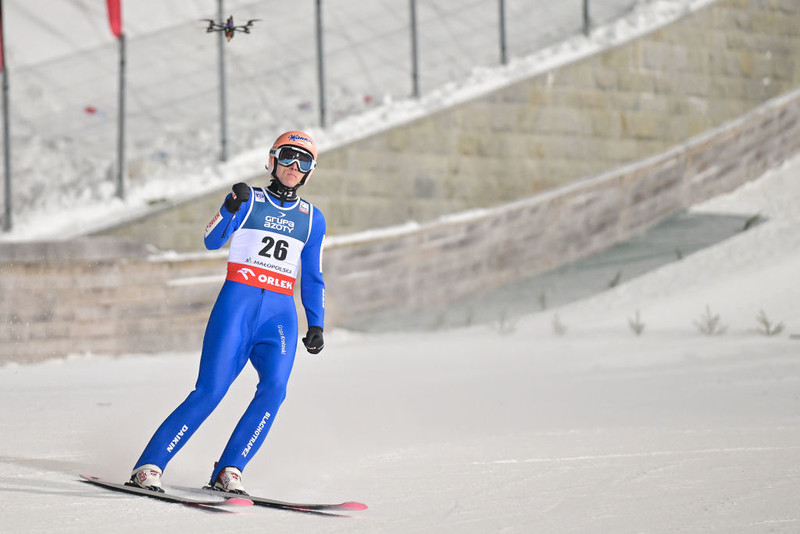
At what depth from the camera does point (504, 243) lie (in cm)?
1516

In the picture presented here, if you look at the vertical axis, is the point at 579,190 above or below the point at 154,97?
below

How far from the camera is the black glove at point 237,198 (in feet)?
18.2

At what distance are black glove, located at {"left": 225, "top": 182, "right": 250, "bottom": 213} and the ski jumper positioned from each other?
8cm

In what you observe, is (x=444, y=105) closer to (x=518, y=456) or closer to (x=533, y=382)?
(x=533, y=382)

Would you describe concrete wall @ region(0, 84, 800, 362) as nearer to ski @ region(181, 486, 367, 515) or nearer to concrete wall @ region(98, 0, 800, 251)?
concrete wall @ region(98, 0, 800, 251)

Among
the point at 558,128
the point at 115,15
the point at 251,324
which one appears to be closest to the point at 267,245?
the point at 251,324

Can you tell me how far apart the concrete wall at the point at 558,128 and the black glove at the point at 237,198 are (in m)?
7.77

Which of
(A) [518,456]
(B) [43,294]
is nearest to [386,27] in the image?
(B) [43,294]

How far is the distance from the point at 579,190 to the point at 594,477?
10138mm

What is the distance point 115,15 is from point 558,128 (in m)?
10.9

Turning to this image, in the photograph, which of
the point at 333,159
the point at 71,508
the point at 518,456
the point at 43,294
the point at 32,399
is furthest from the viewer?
the point at 333,159

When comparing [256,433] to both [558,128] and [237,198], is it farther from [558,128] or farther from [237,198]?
[558,128]

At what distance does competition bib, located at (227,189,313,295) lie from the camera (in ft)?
18.7

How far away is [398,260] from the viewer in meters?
14.4
